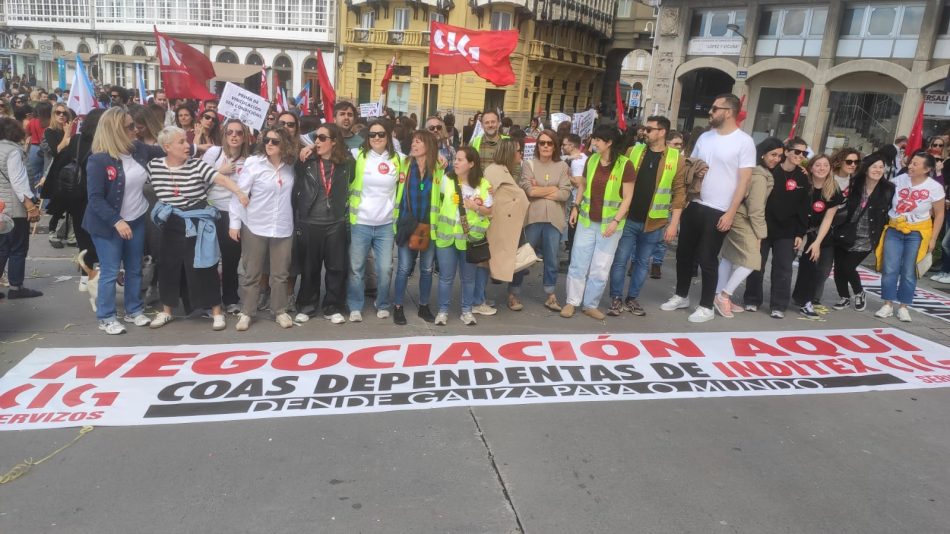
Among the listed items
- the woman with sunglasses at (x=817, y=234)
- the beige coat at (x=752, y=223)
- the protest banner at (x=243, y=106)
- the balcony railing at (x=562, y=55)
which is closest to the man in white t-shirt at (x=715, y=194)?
the beige coat at (x=752, y=223)

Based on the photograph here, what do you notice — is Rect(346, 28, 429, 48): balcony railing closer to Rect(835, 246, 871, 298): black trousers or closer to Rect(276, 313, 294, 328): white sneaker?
Rect(835, 246, 871, 298): black trousers

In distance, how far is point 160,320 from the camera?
5.64m

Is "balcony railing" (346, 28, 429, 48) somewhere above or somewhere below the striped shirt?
above

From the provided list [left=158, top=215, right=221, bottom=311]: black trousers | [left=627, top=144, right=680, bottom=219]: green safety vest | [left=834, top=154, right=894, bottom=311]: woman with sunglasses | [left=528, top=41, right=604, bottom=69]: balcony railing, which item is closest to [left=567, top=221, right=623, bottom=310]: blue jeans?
[left=627, top=144, right=680, bottom=219]: green safety vest

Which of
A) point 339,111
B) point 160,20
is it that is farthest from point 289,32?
point 339,111

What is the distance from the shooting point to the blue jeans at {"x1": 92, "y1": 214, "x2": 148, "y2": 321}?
5340 millimetres

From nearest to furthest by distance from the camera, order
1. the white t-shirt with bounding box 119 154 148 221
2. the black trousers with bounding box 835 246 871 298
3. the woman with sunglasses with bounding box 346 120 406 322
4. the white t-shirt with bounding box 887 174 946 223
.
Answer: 1. the white t-shirt with bounding box 119 154 148 221
2. the woman with sunglasses with bounding box 346 120 406 322
3. the white t-shirt with bounding box 887 174 946 223
4. the black trousers with bounding box 835 246 871 298

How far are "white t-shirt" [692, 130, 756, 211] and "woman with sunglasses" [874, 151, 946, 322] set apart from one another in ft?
6.50

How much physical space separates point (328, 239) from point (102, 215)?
5.81 ft

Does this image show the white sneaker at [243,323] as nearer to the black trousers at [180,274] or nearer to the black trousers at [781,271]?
the black trousers at [180,274]

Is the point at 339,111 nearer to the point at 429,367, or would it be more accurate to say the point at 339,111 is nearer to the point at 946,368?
the point at 429,367

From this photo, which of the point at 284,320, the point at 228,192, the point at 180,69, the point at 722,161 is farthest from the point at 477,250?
the point at 180,69

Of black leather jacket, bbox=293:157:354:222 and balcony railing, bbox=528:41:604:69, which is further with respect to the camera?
balcony railing, bbox=528:41:604:69

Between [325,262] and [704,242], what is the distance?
3.71 meters
